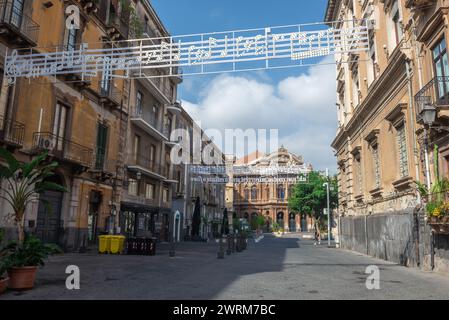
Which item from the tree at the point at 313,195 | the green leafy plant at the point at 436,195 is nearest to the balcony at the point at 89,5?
the green leafy plant at the point at 436,195

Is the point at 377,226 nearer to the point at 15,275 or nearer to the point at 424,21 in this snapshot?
the point at 424,21

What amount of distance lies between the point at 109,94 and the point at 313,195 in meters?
28.5

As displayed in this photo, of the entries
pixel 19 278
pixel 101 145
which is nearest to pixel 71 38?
pixel 101 145

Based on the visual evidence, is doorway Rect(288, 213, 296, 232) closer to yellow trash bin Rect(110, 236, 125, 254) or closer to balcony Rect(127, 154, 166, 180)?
balcony Rect(127, 154, 166, 180)

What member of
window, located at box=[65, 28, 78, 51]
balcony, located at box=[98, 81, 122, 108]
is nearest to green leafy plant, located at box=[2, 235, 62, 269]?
window, located at box=[65, 28, 78, 51]

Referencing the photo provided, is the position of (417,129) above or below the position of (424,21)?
below

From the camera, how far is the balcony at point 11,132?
13.1 metres

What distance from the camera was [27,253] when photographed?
740 cm

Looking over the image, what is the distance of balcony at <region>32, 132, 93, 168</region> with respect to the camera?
15.1 meters

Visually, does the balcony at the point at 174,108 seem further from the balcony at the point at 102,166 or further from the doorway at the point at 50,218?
the doorway at the point at 50,218

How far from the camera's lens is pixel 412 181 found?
13227 mm

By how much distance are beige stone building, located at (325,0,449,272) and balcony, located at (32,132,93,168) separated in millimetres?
11747

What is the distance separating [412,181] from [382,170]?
13.9ft
